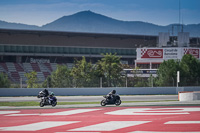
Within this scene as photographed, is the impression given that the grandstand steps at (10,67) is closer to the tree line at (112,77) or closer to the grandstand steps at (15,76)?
the grandstand steps at (15,76)

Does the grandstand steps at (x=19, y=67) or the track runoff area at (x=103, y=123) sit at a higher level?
the grandstand steps at (x=19, y=67)

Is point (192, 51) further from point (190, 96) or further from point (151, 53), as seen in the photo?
point (190, 96)

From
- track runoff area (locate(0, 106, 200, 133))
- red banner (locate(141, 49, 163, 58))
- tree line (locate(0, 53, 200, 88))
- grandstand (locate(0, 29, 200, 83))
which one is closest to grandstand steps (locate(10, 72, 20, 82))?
grandstand (locate(0, 29, 200, 83))

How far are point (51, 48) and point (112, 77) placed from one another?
2885 centimetres

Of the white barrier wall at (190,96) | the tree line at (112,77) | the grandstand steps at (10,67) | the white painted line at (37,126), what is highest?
the grandstand steps at (10,67)

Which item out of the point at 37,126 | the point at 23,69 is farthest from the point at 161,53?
the point at 37,126

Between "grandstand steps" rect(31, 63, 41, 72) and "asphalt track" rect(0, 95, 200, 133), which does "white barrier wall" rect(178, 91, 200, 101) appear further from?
"grandstand steps" rect(31, 63, 41, 72)

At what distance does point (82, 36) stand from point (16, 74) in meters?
19.1

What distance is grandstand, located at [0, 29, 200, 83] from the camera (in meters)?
68.8

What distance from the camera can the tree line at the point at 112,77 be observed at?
39.2 metres

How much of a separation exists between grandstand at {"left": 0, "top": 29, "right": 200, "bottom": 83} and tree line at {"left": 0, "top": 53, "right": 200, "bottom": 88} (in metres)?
19.4

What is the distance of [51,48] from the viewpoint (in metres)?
72.2

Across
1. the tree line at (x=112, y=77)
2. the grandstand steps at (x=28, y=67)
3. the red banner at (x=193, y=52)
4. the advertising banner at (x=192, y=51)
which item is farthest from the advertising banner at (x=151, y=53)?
the grandstand steps at (x=28, y=67)

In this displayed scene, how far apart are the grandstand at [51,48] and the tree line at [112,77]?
63.5 ft
